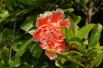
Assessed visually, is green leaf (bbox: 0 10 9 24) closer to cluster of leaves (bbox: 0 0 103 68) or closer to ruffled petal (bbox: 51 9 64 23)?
cluster of leaves (bbox: 0 0 103 68)

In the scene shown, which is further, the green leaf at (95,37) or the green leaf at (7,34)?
the green leaf at (7,34)

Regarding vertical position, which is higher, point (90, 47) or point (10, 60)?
point (90, 47)

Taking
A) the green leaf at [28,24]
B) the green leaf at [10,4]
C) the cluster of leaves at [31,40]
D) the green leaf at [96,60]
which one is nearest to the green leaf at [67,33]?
the cluster of leaves at [31,40]

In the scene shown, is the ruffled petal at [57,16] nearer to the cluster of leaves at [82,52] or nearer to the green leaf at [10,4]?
the cluster of leaves at [82,52]

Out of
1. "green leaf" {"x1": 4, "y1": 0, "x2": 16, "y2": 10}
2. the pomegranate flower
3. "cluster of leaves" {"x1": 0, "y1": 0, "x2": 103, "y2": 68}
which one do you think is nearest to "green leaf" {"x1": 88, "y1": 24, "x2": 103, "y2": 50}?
"cluster of leaves" {"x1": 0, "y1": 0, "x2": 103, "y2": 68}

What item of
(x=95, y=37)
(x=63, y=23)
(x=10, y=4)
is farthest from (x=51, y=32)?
(x=10, y=4)

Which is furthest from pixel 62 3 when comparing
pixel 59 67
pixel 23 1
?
pixel 59 67

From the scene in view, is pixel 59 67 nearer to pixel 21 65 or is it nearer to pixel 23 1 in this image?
pixel 21 65

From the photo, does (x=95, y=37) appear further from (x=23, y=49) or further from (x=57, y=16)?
(x=23, y=49)
